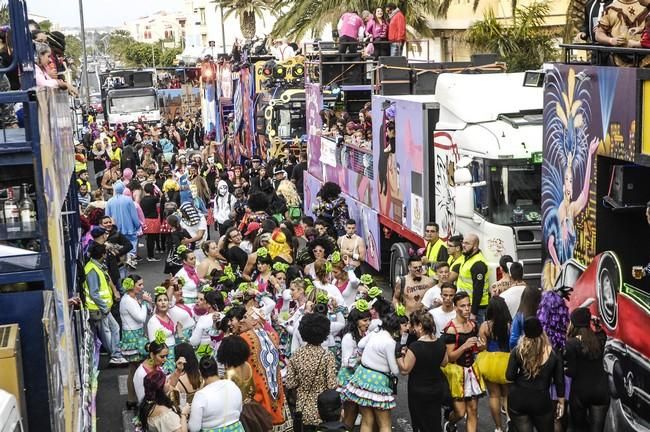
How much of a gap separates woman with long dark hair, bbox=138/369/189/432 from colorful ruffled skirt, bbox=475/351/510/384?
3.05 metres

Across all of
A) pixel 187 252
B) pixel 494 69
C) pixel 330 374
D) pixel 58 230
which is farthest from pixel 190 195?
pixel 58 230

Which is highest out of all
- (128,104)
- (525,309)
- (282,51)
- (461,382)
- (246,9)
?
(246,9)

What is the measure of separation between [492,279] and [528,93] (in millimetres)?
2985

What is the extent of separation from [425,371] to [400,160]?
24.6 feet

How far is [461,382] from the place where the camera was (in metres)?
9.99

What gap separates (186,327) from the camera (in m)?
11.5

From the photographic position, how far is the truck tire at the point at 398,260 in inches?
625

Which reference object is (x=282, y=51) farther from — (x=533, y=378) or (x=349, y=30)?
(x=533, y=378)

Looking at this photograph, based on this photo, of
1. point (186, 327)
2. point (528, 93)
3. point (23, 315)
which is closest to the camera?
point (23, 315)

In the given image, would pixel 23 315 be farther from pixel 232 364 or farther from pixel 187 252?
pixel 187 252

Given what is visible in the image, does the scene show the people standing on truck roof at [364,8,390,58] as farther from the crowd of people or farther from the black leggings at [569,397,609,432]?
the black leggings at [569,397,609,432]

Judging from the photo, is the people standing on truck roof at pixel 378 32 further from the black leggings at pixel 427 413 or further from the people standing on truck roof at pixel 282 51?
the black leggings at pixel 427 413

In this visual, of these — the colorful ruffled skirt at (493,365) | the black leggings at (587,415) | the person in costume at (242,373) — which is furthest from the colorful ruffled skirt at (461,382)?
the person in costume at (242,373)

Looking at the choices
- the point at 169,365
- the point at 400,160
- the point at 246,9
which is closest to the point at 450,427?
the point at 169,365
